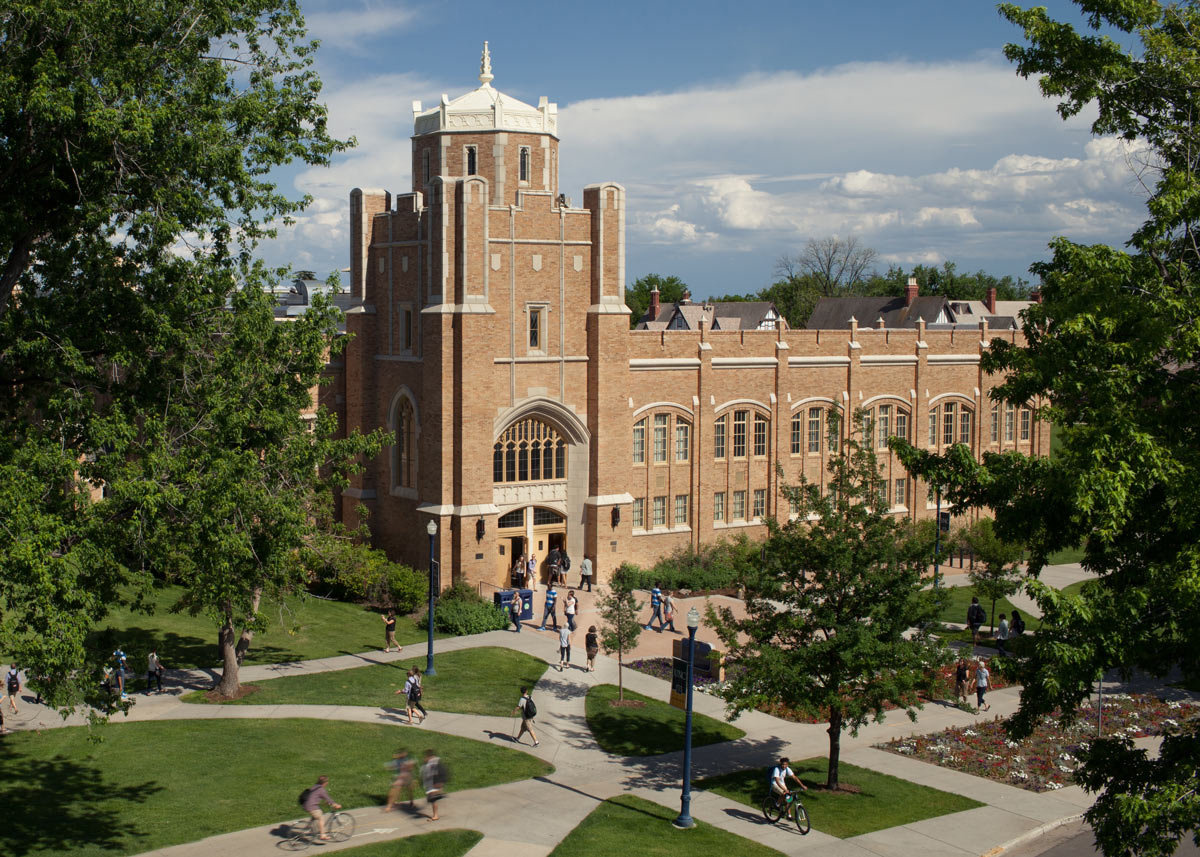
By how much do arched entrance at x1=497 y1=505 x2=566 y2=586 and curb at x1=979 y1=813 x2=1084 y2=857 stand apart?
20.4m

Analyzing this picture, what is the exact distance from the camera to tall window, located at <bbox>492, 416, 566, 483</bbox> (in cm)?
3784

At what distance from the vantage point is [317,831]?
62.1ft

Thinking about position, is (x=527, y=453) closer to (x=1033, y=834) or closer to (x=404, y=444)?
(x=404, y=444)

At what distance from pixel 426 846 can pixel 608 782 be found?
16.8 ft

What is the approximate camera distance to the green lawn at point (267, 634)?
29.4m

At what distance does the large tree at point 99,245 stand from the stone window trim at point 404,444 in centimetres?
2053

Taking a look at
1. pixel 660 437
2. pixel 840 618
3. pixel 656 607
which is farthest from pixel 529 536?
pixel 840 618

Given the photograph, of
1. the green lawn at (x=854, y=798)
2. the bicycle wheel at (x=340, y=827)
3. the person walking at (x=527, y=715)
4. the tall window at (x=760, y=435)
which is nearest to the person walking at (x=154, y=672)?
the person walking at (x=527, y=715)

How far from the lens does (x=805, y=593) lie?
73.7ft

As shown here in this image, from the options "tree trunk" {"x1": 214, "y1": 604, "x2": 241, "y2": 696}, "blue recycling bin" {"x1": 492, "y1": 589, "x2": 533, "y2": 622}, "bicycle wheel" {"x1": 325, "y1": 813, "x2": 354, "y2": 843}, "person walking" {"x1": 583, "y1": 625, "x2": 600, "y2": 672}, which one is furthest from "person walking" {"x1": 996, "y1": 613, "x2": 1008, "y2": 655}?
"tree trunk" {"x1": 214, "y1": 604, "x2": 241, "y2": 696}

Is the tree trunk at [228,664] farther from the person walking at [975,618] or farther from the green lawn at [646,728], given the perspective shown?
the person walking at [975,618]

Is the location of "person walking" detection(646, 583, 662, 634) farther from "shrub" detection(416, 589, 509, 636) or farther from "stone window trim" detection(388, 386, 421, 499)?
"stone window trim" detection(388, 386, 421, 499)

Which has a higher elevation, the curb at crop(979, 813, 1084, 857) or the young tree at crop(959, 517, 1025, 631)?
the young tree at crop(959, 517, 1025, 631)

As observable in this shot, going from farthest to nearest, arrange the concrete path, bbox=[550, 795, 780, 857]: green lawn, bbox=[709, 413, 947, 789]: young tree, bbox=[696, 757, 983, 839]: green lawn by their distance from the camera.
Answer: bbox=[709, 413, 947, 789]: young tree, bbox=[696, 757, 983, 839]: green lawn, the concrete path, bbox=[550, 795, 780, 857]: green lawn
